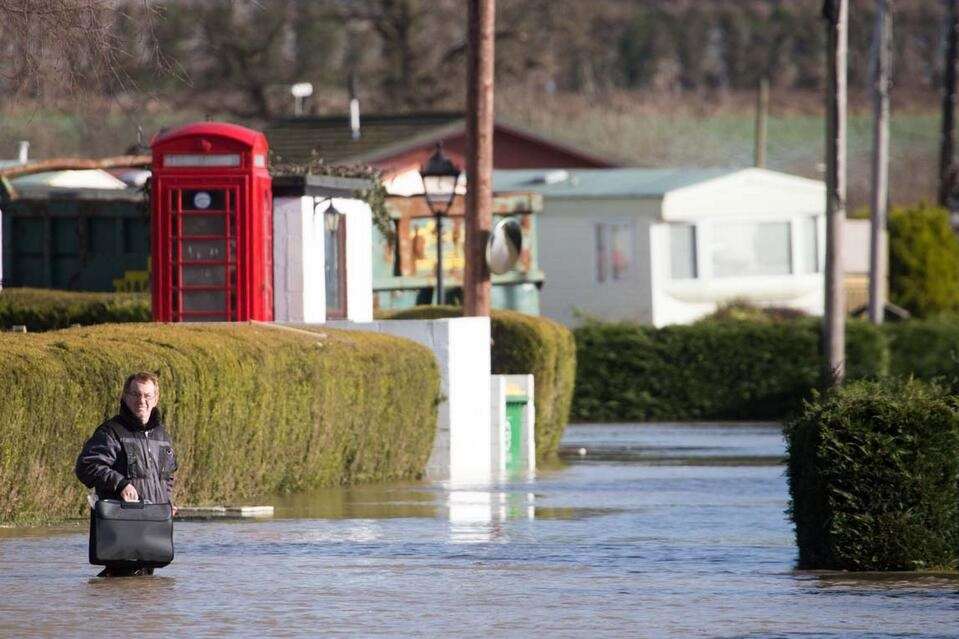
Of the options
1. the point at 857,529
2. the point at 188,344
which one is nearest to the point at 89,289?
the point at 188,344

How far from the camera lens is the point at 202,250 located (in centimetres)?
2284

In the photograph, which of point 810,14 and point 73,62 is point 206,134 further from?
point 810,14

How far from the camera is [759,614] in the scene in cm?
1182

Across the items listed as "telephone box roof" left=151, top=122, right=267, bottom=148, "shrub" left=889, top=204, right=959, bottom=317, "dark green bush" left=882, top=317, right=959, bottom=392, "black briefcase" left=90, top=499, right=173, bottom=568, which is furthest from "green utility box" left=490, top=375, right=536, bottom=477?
"shrub" left=889, top=204, right=959, bottom=317

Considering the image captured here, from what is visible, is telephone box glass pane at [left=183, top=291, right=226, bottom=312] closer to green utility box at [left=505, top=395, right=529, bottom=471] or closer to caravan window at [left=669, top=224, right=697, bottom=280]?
green utility box at [left=505, top=395, right=529, bottom=471]

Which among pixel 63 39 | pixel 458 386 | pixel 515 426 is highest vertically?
pixel 63 39

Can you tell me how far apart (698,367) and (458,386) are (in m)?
18.5

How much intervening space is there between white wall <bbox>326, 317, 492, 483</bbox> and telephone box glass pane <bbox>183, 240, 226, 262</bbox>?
1302 millimetres

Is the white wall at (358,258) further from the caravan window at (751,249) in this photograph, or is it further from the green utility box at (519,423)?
the caravan window at (751,249)

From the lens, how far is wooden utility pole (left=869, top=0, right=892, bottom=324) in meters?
44.7

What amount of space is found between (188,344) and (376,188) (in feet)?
34.4

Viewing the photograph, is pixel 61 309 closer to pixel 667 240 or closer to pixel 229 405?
pixel 229 405

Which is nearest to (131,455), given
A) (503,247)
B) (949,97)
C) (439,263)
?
(503,247)

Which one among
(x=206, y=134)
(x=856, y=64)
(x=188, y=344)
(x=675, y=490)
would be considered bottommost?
(x=675, y=490)
